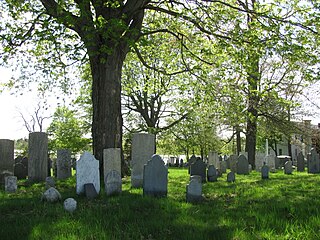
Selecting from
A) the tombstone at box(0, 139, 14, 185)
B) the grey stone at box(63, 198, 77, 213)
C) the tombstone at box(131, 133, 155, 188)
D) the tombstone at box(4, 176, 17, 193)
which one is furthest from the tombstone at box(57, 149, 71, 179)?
the grey stone at box(63, 198, 77, 213)

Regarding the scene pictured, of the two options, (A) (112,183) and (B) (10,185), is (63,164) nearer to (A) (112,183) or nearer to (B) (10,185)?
(B) (10,185)

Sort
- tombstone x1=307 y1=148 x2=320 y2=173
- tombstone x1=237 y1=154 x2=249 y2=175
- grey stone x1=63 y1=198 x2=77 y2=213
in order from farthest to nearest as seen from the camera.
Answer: tombstone x1=307 y1=148 x2=320 y2=173 < tombstone x1=237 y1=154 x2=249 y2=175 < grey stone x1=63 y1=198 x2=77 y2=213

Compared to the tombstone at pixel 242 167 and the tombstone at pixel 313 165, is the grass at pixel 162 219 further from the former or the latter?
the tombstone at pixel 313 165

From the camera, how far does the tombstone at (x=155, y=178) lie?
6953 millimetres

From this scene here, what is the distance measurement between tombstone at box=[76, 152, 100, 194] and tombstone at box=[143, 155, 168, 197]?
1.27m

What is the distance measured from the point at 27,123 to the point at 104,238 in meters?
45.6

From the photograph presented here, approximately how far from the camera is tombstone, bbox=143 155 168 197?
6953 mm

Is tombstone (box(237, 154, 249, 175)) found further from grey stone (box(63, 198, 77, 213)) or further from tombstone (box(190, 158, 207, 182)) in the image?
grey stone (box(63, 198, 77, 213))

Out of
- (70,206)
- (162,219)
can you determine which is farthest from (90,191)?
(162,219)

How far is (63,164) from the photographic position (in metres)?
13.1

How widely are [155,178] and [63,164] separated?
7.06 metres

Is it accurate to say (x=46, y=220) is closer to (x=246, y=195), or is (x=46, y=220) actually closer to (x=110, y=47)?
(x=246, y=195)

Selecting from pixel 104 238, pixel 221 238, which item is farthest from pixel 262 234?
pixel 104 238

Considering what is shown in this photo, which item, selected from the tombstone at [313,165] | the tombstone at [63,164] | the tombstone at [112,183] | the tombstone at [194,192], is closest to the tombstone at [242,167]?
the tombstone at [313,165]
